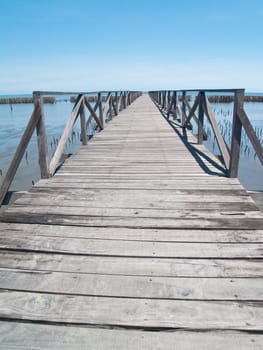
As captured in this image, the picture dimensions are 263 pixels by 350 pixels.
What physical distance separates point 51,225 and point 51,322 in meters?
1.04

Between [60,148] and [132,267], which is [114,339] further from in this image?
[60,148]

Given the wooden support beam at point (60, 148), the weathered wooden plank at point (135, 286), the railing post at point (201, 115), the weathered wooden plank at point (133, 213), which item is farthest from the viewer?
the railing post at point (201, 115)

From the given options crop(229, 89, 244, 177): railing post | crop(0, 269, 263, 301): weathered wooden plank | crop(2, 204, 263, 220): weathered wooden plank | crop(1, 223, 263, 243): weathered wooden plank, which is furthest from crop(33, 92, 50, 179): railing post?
crop(229, 89, 244, 177): railing post

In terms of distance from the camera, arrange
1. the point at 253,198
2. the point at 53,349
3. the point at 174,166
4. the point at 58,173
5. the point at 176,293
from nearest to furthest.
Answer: the point at 53,349 < the point at 176,293 < the point at 253,198 < the point at 58,173 < the point at 174,166

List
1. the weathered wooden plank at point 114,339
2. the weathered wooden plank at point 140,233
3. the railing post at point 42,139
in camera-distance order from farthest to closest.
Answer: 1. the railing post at point 42,139
2. the weathered wooden plank at point 140,233
3. the weathered wooden plank at point 114,339

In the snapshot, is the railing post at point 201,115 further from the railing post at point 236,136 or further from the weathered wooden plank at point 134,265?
the weathered wooden plank at point 134,265

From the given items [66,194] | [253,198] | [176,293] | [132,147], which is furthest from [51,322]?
[132,147]

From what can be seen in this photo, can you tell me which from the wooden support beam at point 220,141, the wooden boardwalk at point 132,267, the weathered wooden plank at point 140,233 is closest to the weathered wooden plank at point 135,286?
the wooden boardwalk at point 132,267

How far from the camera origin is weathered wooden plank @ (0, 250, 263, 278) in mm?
1717

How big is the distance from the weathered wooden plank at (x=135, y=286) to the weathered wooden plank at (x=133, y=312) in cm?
4

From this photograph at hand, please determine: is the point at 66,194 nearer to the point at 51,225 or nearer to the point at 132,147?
the point at 51,225

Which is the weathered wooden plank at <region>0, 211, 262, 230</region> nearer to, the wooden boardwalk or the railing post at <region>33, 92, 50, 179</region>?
the wooden boardwalk

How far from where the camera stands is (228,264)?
70.5 inches

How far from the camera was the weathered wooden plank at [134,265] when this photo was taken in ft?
5.63
